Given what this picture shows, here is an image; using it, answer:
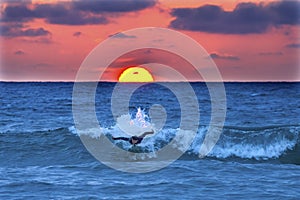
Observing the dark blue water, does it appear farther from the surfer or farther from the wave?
the surfer

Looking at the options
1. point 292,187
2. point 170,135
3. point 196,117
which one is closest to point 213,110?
point 196,117

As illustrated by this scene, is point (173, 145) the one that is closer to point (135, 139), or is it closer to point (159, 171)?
point (135, 139)

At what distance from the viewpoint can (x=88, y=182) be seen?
1440 cm

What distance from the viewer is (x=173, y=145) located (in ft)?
72.9

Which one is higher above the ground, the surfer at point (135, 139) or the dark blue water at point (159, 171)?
the surfer at point (135, 139)

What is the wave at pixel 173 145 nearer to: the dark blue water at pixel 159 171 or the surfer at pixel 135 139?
the dark blue water at pixel 159 171

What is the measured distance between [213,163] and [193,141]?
5.08 m

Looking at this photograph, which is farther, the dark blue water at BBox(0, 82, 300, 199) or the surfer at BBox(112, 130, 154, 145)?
the surfer at BBox(112, 130, 154, 145)

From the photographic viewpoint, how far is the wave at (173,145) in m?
20.2

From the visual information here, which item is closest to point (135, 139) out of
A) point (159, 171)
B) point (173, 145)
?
point (173, 145)

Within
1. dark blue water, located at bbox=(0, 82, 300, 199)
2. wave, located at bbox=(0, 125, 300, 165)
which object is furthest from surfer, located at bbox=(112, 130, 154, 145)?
dark blue water, located at bbox=(0, 82, 300, 199)

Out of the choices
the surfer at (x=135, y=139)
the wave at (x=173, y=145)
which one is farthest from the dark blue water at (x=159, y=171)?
the surfer at (x=135, y=139)

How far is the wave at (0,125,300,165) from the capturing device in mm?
20234

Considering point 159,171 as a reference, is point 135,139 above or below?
above
